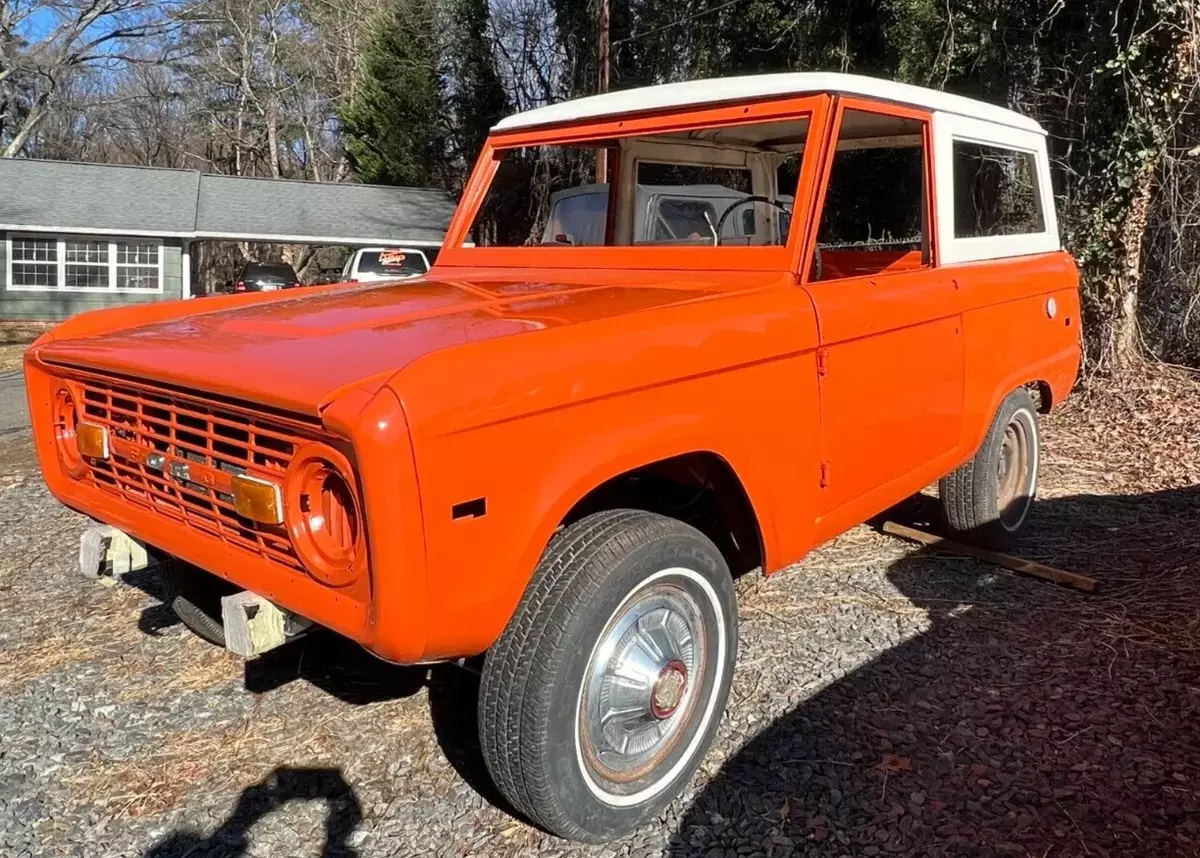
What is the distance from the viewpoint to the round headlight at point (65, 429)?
113 inches

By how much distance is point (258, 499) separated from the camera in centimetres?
211

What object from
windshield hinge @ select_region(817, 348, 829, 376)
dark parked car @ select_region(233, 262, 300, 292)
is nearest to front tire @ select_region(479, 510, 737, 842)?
windshield hinge @ select_region(817, 348, 829, 376)

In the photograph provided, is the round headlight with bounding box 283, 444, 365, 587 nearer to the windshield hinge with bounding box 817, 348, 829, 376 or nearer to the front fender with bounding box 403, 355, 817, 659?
the front fender with bounding box 403, 355, 817, 659

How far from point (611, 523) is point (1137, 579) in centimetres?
302

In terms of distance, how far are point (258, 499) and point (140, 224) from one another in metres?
22.8

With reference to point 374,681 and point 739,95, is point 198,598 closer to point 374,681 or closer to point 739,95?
point 374,681

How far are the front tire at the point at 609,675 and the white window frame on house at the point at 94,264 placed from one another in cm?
2296

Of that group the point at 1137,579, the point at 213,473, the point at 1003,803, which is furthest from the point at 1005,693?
the point at 213,473

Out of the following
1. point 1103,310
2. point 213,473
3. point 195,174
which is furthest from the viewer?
point 195,174

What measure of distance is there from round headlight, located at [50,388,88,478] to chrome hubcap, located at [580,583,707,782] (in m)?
1.69

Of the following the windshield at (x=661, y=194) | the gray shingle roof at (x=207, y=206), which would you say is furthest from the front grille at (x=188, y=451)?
the gray shingle roof at (x=207, y=206)

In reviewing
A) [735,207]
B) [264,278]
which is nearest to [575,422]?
[735,207]

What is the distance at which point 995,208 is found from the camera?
441cm

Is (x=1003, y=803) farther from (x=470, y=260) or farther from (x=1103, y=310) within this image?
(x=1103, y=310)
